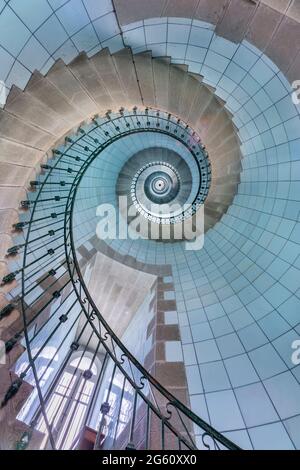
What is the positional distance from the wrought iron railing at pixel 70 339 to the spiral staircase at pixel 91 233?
0.08 ft

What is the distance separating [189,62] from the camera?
3.93 meters

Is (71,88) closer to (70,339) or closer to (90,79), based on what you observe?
(90,79)

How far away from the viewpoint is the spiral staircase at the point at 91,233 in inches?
103

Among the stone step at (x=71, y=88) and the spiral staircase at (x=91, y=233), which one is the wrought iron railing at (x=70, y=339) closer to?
the spiral staircase at (x=91, y=233)

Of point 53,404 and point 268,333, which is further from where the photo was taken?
point 53,404

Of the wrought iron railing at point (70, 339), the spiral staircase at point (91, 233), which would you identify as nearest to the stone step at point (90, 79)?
the spiral staircase at point (91, 233)

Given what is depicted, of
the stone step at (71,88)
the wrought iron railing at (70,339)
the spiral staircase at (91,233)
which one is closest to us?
the wrought iron railing at (70,339)

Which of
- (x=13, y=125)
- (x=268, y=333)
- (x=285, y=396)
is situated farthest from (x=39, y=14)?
(x=285, y=396)

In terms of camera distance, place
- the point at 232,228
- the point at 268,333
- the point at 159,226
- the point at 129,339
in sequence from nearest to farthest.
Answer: the point at 268,333, the point at 232,228, the point at 129,339, the point at 159,226

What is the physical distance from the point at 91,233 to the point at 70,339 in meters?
2.85

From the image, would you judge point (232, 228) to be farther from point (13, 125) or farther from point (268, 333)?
point (13, 125)

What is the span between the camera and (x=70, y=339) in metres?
6.88

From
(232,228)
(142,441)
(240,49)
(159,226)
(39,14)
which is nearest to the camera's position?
(39,14)

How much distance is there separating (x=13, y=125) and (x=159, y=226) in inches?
201
